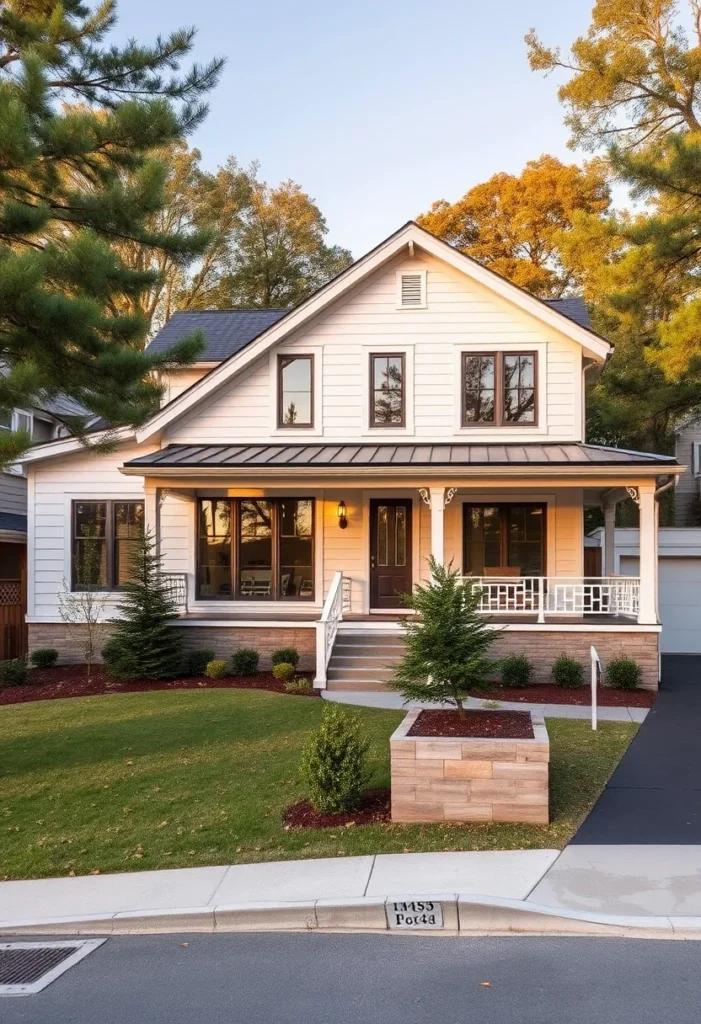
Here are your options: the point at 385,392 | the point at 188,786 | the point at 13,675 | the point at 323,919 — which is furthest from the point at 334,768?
the point at 385,392

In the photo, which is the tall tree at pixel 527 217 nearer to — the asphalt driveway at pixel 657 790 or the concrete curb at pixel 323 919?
the asphalt driveway at pixel 657 790

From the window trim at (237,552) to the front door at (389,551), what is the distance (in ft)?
3.86

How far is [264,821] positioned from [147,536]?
8433 mm

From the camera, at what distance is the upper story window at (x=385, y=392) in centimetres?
1619

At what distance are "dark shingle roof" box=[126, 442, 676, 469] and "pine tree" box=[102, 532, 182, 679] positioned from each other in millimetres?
1747

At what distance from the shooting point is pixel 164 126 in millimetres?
9469

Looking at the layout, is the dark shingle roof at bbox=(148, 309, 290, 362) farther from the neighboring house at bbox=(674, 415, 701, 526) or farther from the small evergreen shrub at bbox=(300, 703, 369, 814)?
the neighboring house at bbox=(674, 415, 701, 526)

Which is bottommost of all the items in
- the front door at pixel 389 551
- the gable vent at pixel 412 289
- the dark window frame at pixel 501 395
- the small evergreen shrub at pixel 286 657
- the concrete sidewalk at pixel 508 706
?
the concrete sidewalk at pixel 508 706

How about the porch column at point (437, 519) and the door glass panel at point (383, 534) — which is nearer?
the porch column at point (437, 519)

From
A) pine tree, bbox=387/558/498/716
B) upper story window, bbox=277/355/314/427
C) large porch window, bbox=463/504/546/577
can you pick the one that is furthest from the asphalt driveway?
upper story window, bbox=277/355/314/427

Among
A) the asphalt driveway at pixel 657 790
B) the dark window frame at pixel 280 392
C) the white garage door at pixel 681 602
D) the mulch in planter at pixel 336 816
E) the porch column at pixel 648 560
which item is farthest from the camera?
the white garage door at pixel 681 602

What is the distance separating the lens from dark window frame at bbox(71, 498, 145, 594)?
1653 centimetres

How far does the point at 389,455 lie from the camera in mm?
14961

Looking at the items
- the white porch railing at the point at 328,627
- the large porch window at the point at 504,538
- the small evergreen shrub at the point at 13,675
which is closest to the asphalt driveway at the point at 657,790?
the large porch window at the point at 504,538
